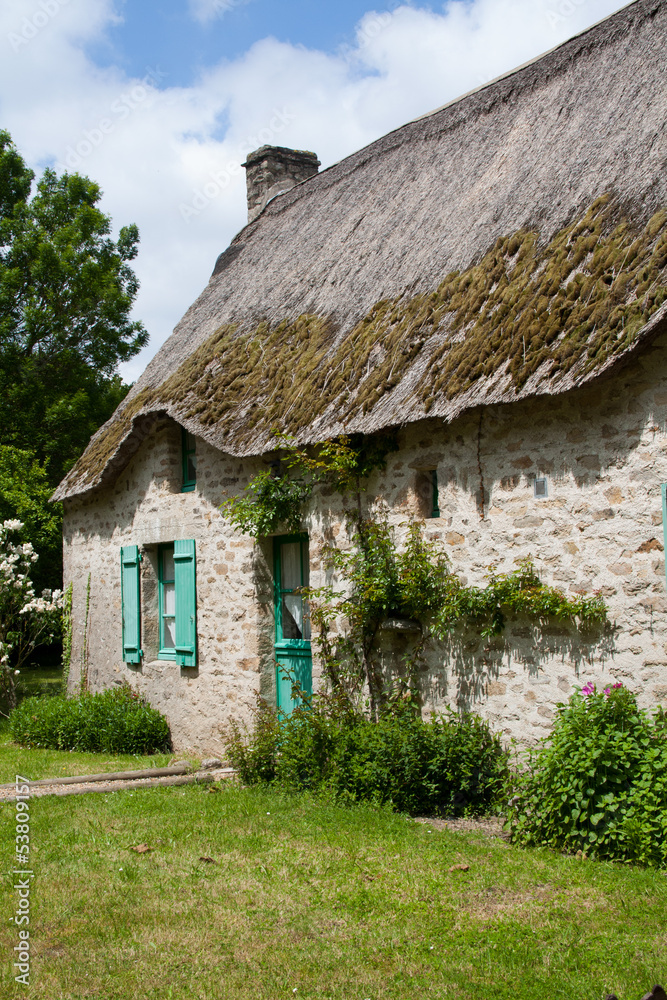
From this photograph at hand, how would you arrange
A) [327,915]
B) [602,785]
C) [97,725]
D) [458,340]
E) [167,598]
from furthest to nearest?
1. [167,598]
2. [97,725]
3. [458,340]
4. [602,785]
5. [327,915]

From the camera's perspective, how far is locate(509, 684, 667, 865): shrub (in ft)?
15.6

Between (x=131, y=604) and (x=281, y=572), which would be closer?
(x=281, y=572)

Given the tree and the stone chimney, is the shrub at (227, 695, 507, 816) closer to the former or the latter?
the stone chimney

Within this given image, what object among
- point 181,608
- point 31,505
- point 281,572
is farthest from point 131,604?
point 31,505

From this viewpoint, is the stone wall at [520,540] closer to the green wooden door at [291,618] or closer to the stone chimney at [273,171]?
the green wooden door at [291,618]

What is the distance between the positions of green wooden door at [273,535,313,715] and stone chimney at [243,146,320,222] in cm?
633

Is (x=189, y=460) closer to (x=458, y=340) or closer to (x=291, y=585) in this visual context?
(x=291, y=585)

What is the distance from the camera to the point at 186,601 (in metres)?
9.13

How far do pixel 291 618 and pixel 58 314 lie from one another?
524 inches

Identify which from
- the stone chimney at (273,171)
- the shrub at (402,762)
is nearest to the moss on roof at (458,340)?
the shrub at (402,762)

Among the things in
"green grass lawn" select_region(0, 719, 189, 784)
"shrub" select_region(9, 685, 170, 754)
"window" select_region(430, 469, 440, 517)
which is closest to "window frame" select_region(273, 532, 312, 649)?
"green grass lawn" select_region(0, 719, 189, 784)

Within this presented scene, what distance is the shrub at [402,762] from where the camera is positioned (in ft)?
19.6

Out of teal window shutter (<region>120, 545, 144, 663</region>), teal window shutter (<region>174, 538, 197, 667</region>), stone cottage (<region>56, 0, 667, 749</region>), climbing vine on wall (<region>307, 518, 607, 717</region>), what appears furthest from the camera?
teal window shutter (<region>120, 545, 144, 663</region>)

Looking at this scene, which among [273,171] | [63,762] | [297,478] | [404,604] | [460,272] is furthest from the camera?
[273,171]
